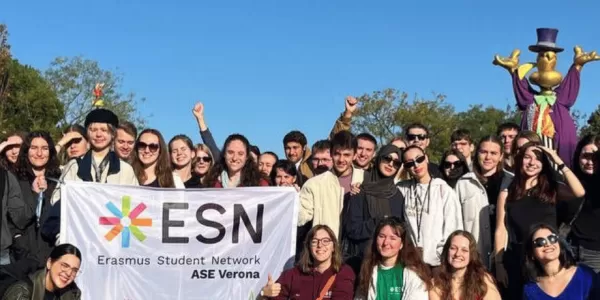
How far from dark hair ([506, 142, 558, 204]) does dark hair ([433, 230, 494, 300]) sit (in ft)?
2.11

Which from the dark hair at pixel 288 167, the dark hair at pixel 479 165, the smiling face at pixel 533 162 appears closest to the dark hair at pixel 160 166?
the dark hair at pixel 288 167

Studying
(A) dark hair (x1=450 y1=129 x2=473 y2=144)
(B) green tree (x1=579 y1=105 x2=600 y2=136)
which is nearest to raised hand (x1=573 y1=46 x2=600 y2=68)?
(A) dark hair (x1=450 y1=129 x2=473 y2=144)

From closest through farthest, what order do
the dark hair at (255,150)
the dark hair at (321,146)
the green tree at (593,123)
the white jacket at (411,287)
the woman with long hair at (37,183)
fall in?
1. the white jacket at (411,287)
2. the woman with long hair at (37,183)
3. the dark hair at (321,146)
4. the dark hair at (255,150)
5. the green tree at (593,123)

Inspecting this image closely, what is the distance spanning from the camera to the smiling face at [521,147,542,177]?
6812 mm

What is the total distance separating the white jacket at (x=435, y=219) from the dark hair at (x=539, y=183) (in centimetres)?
50

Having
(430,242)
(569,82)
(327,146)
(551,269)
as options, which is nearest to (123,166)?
(327,146)

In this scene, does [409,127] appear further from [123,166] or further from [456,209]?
[123,166]

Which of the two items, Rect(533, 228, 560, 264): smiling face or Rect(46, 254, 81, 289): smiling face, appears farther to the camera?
Rect(46, 254, 81, 289): smiling face

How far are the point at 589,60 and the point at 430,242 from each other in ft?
20.8

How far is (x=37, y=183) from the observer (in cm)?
736

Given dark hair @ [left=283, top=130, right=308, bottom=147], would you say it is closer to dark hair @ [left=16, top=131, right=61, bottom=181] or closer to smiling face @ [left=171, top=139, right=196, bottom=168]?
smiling face @ [left=171, top=139, right=196, bottom=168]

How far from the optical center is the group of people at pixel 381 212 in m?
6.49

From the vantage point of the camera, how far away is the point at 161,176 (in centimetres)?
752

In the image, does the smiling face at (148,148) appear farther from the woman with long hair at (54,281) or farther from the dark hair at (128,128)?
the woman with long hair at (54,281)
